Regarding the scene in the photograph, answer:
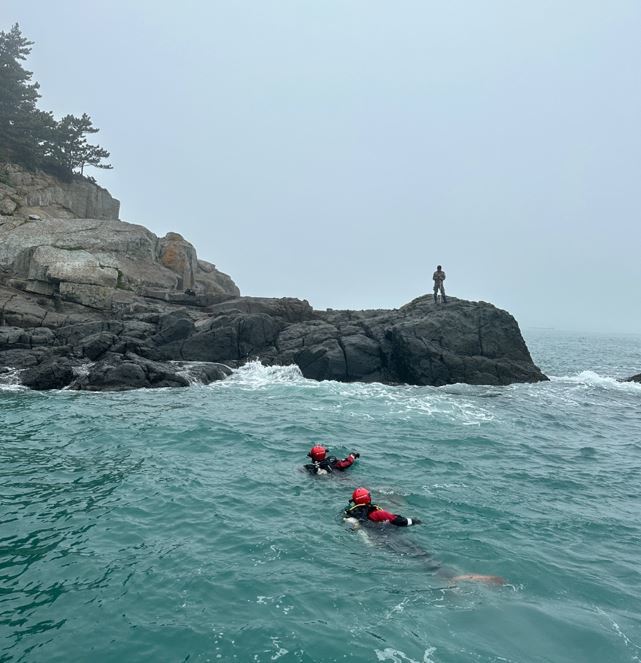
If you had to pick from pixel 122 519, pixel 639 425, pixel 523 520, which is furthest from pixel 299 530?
pixel 639 425

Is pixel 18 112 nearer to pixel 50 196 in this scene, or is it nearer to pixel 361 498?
pixel 50 196

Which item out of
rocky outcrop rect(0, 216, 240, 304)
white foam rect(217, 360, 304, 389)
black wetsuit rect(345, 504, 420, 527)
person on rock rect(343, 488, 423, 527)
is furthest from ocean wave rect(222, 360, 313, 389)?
black wetsuit rect(345, 504, 420, 527)

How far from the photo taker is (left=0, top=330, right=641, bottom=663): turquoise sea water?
9289 mm

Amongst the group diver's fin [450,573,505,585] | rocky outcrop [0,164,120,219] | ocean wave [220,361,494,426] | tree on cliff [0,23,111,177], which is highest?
tree on cliff [0,23,111,177]

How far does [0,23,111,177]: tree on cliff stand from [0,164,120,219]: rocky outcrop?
200 cm

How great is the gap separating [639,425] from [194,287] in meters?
41.3

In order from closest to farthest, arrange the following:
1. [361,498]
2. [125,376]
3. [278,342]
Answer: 1. [361,498]
2. [125,376]
3. [278,342]

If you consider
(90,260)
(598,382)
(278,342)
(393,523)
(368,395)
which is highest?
(90,260)

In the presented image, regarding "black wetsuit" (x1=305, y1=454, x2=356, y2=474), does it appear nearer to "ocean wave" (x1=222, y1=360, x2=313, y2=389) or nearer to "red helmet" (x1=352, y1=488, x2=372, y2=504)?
"red helmet" (x1=352, y1=488, x2=372, y2=504)

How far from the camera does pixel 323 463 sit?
1792 centimetres

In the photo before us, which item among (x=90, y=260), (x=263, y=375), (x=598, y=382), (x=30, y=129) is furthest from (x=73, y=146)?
(x=598, y=382)

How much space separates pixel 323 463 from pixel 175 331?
22.7 m

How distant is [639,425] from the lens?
27.4 meters

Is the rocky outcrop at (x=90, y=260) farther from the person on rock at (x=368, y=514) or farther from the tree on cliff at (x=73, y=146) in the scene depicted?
the person on rock at (x=368, y=514)
